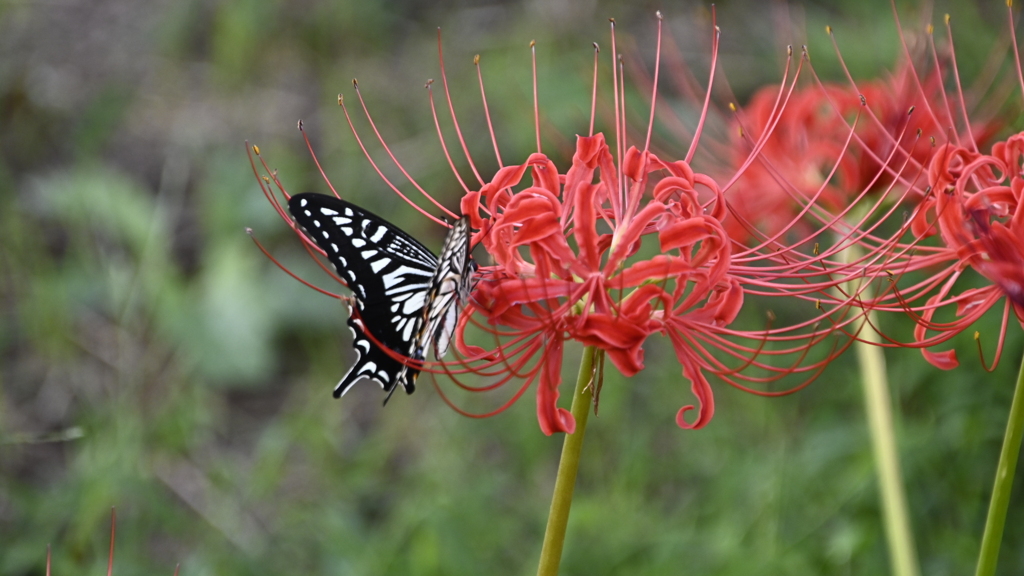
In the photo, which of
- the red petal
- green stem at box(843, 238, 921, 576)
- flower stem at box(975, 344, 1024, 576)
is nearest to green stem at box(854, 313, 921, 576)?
green stem at box(843, 238, 921, 576)

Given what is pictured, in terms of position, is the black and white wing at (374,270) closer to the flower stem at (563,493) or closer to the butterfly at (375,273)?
the butterfly at (375,273)

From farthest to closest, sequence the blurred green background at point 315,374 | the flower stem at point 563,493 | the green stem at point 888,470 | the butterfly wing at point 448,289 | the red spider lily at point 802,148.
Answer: the blurred green background at point 315,374
the red spider lily at point 802,148
the green stem at point 888,470
the butterfly wing at point 448,289
the flower stem at point 563,493

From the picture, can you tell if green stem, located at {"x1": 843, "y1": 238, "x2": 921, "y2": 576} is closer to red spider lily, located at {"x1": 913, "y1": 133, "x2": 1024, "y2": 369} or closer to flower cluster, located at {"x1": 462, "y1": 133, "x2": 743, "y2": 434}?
red spider lily, located at {"x1": 913, "y1": 133, "x2": 1024, "y2": 369}

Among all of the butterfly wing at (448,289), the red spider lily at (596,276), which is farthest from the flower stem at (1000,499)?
the butterfly wing at (448,289)

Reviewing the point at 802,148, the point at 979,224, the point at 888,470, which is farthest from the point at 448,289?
the point at 802,148

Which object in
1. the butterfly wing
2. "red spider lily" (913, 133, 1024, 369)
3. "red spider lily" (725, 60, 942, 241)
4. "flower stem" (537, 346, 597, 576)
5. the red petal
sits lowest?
"flower stem" (537, 346, 597, 576)

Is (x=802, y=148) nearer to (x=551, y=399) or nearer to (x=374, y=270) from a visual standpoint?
(x=374, y=270)

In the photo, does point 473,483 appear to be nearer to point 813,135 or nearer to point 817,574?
point 817,574
